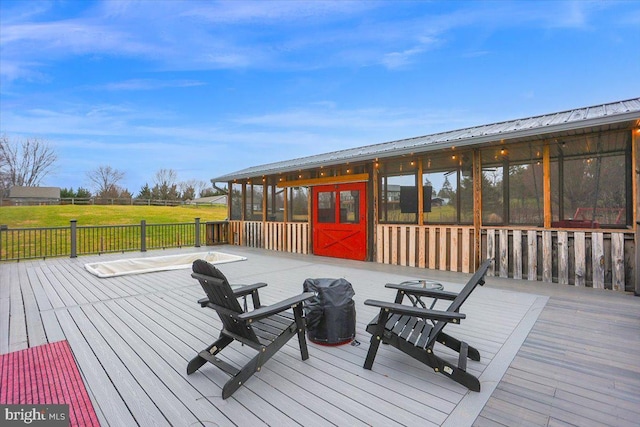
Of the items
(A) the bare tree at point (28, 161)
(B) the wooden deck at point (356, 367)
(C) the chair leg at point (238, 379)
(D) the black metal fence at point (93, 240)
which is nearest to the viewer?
(B) the wooden deck at point (356, 367)

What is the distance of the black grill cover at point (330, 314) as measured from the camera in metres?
2.63

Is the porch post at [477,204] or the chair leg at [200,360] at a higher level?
the porch post at [477,204]

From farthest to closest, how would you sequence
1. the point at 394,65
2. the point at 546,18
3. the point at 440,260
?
the point at 394,65 < the point at 546,18 < the point at 440,260

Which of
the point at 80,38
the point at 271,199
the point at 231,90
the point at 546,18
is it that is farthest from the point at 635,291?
the point at 231,90

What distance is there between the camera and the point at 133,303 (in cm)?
391

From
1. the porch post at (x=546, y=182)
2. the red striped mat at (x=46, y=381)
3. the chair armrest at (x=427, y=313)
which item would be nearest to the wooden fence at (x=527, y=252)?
the porch post at (x=546, y=182)

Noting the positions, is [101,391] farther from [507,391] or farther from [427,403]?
[507,391]

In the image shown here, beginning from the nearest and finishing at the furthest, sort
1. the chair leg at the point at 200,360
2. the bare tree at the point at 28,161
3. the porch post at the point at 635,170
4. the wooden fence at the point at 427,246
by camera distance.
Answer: the chair leg at the point at 200,360, the porch post at the point at 635,170, the wooden fence at the point at 427,246, the bare tree at the point at 28,161

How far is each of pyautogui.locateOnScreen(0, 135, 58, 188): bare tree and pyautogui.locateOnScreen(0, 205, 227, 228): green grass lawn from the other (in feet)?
33.0

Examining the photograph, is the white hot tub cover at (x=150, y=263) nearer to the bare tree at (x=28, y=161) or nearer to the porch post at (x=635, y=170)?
the porch post at (x=635, y=170)

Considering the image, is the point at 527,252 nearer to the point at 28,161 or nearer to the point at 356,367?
the point at 356,367

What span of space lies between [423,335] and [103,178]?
43.6 metres

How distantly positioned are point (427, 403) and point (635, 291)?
4.43m

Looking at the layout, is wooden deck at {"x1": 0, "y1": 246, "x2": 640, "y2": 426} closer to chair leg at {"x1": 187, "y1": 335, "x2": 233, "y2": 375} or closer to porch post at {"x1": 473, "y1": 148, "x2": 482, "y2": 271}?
chair leg at {"x1": 187, "y1": 335, "x2": 233, "y2": 375}
